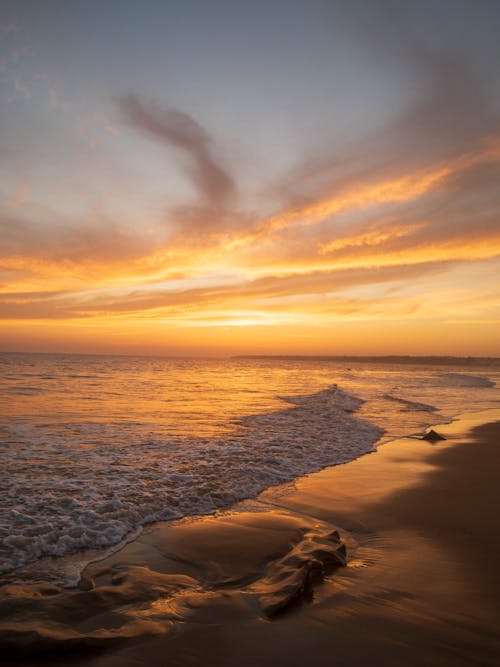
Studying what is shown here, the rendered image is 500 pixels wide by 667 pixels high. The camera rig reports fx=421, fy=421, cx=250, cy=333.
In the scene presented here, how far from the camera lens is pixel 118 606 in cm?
370

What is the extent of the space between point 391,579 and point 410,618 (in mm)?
708

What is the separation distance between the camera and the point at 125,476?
7996mm

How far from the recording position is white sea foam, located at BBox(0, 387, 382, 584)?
543cm

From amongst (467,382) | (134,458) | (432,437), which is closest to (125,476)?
(134,458)

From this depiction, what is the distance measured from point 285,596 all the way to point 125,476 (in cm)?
501

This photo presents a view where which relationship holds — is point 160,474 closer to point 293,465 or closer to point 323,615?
point 293,465

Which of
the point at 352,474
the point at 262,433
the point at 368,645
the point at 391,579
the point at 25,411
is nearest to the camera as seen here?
the point at 368,645

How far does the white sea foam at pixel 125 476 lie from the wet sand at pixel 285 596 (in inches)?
26.2

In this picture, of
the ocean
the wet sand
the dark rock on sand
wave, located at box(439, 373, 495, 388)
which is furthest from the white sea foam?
wave, located at box(439, 373, 495, 388)

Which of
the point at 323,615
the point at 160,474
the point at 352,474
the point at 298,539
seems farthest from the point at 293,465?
the point at 323,615

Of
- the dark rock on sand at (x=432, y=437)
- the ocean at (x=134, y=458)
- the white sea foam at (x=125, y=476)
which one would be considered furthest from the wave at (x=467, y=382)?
the white sea foam at (x=125, y=476)

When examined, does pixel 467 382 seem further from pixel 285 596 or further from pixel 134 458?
pixel 285 596

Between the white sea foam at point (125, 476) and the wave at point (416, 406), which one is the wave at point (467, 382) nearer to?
the wave at point (416, 406)

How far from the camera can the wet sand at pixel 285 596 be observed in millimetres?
3105
